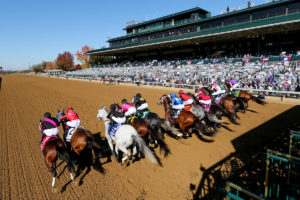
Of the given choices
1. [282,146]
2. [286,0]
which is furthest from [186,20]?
[282,146]

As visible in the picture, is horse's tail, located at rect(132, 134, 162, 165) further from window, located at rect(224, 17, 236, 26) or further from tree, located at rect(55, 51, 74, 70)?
tree, located at rect(55, 51, 74, 70)

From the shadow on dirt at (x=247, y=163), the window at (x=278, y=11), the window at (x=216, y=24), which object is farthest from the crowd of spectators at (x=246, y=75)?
the window at (x=278, y=11)

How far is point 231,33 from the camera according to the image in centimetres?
2014

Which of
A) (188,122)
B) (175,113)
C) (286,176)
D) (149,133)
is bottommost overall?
(286,176)

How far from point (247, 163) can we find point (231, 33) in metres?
19.3

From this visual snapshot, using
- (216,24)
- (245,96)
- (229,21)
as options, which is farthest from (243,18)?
(245,96)

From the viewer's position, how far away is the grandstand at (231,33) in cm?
1831

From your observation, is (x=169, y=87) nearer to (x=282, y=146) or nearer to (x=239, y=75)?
(x=239, y=75)

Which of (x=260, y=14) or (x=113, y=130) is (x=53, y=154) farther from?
(x=260, y=14)

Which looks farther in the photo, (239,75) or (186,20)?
(186,20)

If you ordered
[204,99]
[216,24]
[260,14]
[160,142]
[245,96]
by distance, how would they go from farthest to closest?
[216,24] → [260,14] → [245,96] → [204,99] → [160,142]

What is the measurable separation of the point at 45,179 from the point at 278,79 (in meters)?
16.9

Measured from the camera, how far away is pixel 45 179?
4.54m

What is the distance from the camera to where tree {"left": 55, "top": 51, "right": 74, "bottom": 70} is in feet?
254
